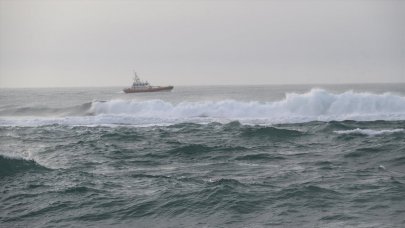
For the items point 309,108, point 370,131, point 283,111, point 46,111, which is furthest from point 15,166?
point 46,111

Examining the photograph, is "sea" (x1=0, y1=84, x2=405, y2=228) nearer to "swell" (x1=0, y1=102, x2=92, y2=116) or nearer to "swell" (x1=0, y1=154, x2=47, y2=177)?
"swell" (x1=0, y1=154, x2=47, y2=177)

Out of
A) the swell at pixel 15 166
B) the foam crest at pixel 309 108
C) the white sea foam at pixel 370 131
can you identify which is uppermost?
the foam crest at pixel 309 108

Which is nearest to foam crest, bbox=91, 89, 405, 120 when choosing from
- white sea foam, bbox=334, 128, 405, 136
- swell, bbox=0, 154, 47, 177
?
white sea foam, bbox=334, 128, 405, 136

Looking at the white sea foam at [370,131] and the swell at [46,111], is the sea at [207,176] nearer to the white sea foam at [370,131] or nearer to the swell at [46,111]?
the white sea foam at [370,131]

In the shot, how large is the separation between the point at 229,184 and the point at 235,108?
1383 inches

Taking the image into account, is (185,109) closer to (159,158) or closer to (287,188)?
(159,158)

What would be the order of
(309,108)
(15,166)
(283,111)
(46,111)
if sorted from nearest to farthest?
(15,166)
(309,108)
(283,111)
(46,111)

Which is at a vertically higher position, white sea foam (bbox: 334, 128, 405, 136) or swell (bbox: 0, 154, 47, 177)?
white sea foam (bbox: 334, 128, 405, 136)

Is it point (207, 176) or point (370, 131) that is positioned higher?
point (370, 131)

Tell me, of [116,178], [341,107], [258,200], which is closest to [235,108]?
[341,107]

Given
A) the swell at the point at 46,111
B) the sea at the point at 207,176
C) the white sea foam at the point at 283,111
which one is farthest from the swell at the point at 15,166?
the swell at the point at 46,111

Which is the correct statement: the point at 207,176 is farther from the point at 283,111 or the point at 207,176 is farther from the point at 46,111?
the point at 46,111

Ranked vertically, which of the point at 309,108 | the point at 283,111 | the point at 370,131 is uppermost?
the point at 309,108

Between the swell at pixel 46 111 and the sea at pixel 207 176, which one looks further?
the swell at pixel 46 111
